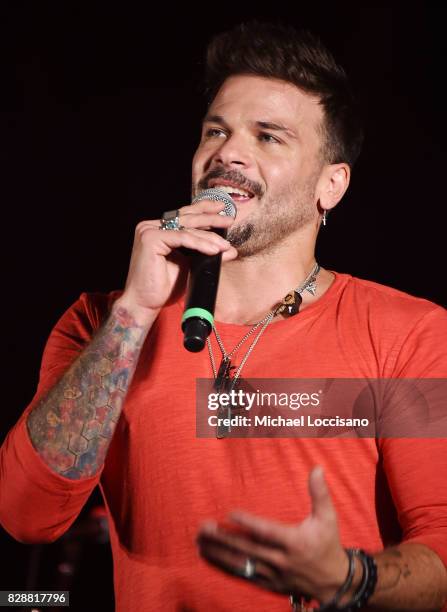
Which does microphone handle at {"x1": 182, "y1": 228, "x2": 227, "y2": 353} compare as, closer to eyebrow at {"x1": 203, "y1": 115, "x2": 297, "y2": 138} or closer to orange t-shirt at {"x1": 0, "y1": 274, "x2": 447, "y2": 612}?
orange t-shirt at {"x1": 0, "y1": 274, "x2": 447, "y2": 612}

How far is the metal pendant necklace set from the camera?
171 centimetres

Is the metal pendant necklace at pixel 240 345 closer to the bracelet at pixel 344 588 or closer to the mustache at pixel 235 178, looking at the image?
the mustache at pixel 235 178

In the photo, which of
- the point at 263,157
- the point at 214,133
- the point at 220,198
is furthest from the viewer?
the point at 214,133

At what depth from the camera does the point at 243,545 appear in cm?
106

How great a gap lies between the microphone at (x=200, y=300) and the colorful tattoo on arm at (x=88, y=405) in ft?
1.01

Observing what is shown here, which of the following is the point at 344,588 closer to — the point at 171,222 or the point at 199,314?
the point at 199,314

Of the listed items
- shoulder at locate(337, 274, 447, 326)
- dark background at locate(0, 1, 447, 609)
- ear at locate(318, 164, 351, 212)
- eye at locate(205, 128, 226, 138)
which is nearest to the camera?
shoulder at locate(337, 274, 447, 326)

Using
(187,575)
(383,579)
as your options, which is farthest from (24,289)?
(383,579)

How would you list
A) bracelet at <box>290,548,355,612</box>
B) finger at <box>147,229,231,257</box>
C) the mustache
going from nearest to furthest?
1. bracelet at <box>290,548,355,612</box>
2. finger at <box>147,229,231,257</box>
3. the mustache

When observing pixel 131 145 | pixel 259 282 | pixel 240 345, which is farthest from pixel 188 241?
pixel 131 145

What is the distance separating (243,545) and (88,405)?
628 millimetres

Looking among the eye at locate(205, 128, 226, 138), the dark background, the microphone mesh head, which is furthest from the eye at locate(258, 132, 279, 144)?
the dark background

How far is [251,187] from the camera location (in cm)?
186

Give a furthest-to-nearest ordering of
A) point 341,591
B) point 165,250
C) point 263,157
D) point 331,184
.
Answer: point 331,184 → point 263,157 → point 165,250 → point 341,591
